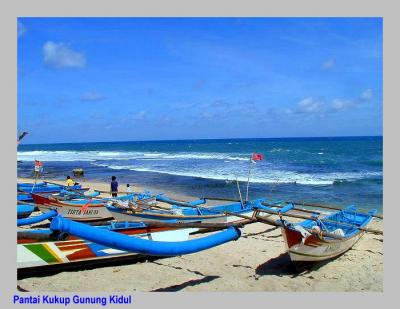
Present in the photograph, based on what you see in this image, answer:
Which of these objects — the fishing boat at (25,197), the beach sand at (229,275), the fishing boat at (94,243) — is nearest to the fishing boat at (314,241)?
the beach sand at (229,275)

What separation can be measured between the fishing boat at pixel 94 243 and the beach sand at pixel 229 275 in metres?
0.30

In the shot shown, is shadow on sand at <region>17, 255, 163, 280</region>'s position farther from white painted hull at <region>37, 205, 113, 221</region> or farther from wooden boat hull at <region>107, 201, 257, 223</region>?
white painted hull at <region>37, 205, 113, 221</region>

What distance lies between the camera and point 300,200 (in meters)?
19.1

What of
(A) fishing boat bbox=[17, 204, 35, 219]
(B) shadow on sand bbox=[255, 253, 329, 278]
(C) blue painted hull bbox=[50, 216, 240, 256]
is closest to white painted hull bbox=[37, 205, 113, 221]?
(A) fishing boat bbox=[17, 204, 35, 219]

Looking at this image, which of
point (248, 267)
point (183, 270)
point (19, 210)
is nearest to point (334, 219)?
point (248, 267)

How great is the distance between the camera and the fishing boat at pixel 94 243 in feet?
16.6

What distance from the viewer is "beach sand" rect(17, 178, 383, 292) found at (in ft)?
24.5

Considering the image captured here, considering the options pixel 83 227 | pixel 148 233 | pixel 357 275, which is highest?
pixel 83 227

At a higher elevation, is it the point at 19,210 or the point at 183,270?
the point at 19,210

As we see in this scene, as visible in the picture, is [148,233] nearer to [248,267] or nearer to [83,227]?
[248,267]

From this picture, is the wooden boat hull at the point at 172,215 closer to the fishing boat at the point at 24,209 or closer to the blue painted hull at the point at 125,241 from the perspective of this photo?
the fishing boat at the point at 24,209

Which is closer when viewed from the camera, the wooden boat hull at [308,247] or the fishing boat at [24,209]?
the wooden boat hull at [308,247]

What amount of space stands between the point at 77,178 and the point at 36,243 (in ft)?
78.9

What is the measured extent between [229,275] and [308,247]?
1734mm
